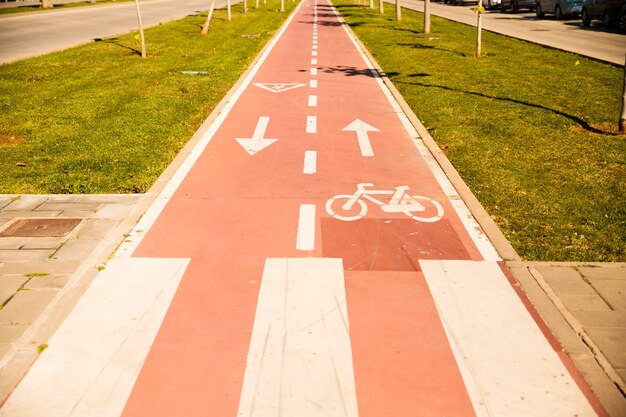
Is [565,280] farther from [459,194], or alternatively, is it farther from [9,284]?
[9,284]

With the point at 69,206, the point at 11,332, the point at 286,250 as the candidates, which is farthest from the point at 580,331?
the point at 69,206

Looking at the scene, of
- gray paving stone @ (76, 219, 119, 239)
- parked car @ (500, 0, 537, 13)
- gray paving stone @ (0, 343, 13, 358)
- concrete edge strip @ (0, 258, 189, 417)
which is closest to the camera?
concrete edge strip @ (0, 258, 189, 417)

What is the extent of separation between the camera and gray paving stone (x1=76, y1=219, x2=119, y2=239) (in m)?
6.16

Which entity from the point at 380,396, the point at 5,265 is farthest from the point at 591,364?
the point at 5,265

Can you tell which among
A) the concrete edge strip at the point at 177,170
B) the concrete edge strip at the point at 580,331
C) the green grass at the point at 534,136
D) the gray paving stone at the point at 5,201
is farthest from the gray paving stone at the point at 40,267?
the green grass at the point at 534,136

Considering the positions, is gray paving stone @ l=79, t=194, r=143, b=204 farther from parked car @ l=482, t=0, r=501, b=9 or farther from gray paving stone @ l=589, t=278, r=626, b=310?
parked car @ l=482, t=0, r=501, b=9

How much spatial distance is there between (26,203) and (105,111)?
5.09 m

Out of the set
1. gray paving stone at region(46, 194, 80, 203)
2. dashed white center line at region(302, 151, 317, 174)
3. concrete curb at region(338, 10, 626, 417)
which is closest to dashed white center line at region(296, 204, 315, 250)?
dashed white center line at region(302, 151, 317, 174)

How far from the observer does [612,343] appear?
431cm

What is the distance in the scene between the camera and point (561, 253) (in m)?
5.75

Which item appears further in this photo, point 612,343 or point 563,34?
point 563,34

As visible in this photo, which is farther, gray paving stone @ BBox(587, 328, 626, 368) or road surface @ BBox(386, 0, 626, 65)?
road surface @ BBox(386, 0, 626, 65)

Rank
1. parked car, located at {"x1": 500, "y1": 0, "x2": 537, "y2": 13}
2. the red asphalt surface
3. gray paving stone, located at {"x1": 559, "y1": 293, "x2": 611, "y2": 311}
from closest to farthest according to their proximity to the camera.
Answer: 1. the red asphalt surface
2. gray paving stone, located at {"x1": 559, "y1": 293, "x2": 611, "y2": 311}
3. parked car, located at {"x1": 500, "y1": 0, "x2": 537, "y2": 13}

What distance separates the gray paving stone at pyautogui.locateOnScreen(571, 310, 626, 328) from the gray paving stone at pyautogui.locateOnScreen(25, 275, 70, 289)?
4.49 metres
